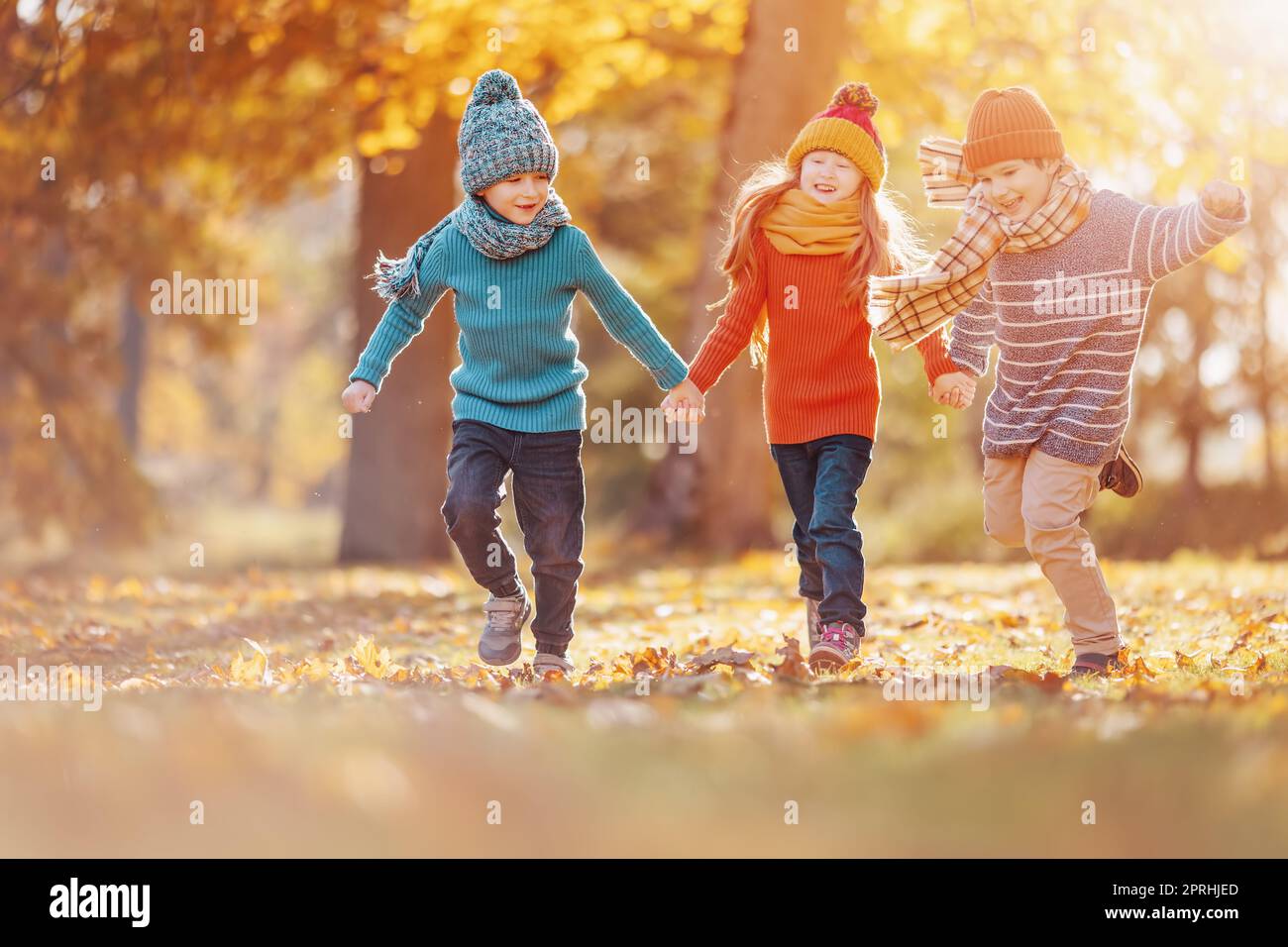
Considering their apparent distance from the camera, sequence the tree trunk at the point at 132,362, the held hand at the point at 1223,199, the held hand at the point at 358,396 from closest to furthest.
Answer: the held hand at the point at 1223,199
the held hand at the point at 358,396
the tree trunk at the point at 132,362

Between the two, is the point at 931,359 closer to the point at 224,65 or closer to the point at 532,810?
the point at 532,810

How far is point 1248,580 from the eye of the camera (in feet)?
28.1

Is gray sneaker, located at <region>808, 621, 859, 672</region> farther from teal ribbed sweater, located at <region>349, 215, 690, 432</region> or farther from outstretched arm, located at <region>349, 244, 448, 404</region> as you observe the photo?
outstretched arm, located at <region>349, 244, 448, 404</region>

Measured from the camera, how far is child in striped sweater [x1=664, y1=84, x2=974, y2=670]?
5.22 meters

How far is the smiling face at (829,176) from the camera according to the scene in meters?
5.24

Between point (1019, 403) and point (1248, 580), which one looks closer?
point (1019, 403)

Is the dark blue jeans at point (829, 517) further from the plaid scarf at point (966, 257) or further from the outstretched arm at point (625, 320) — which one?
the outstretched arm at point (625, 320)

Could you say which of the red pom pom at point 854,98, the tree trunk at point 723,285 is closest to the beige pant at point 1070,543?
the red pom pom at point 854,98

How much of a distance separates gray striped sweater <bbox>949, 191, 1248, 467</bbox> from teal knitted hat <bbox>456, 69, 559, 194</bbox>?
1.71 meters

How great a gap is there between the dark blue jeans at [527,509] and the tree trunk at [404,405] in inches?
268

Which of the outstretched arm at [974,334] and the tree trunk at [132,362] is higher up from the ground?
the tree trunk at [132,362]

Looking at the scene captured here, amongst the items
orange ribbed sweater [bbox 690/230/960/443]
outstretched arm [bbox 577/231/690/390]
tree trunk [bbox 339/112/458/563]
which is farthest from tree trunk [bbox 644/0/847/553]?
outstretched arm [bbox 577/231/690/390]

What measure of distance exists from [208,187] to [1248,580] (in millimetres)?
10578
